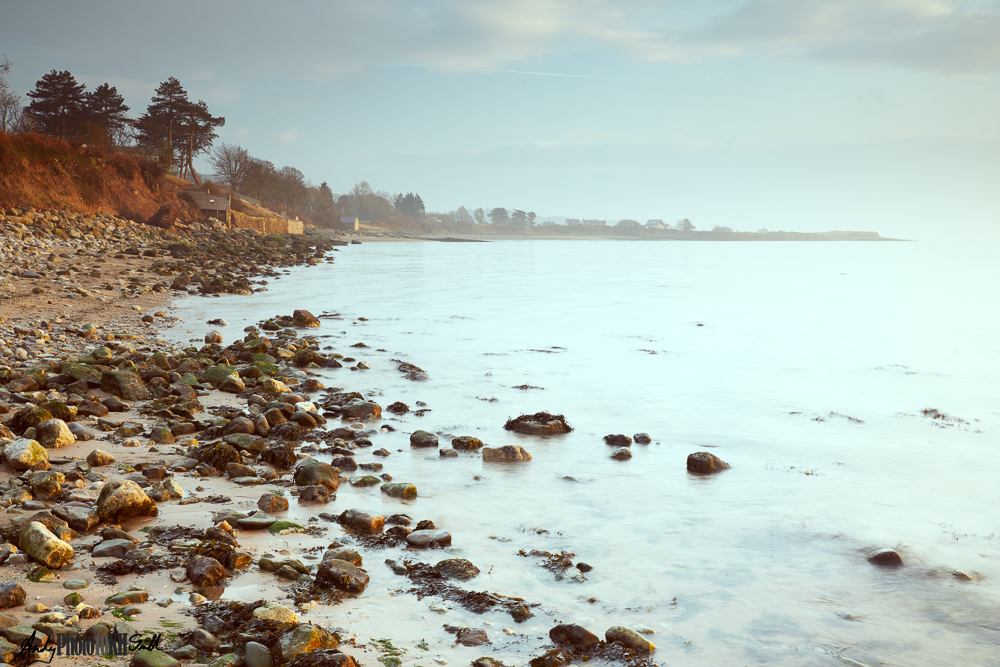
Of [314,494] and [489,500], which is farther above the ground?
[314,494]

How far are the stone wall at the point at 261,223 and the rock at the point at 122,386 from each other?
177ft

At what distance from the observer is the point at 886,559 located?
5816 mm

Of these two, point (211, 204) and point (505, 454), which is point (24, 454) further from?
point (211, 204)

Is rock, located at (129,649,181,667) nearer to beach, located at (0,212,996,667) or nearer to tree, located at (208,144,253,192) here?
beach, located at (0,212,996,667)

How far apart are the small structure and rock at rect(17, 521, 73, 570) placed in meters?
58.2

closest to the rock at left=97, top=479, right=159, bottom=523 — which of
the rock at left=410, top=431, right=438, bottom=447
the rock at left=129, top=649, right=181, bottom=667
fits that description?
the rock at left=129, top=649, right=181, bottom=667

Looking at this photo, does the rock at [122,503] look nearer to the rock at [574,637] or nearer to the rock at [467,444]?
the rock at [574,637]

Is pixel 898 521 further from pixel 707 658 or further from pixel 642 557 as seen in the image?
pixel 707 658

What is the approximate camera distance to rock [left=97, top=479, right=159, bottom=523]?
5.27 meters

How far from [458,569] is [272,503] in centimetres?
190

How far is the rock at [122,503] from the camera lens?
5.27 metres

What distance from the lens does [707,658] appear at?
4.25 meters

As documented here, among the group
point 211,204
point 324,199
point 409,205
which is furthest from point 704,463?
point 409,205

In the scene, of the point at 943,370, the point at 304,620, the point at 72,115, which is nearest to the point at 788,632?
the point at 304,620
